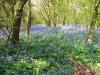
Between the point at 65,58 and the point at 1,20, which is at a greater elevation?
the point at 1,20

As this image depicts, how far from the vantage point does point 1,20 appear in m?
6.19

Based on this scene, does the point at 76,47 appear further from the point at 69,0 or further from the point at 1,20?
the point at 69,0

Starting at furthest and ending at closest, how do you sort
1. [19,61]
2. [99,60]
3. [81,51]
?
[81,51] < [99,60] < [19,61]

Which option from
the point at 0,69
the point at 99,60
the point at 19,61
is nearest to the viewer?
the point at 0,69

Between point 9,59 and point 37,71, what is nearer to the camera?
point 37,71

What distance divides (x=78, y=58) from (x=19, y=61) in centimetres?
350

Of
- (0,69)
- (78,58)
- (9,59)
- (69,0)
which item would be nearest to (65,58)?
(78,58)

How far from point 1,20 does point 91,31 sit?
13.4 metres

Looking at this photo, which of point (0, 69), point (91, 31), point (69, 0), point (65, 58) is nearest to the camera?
point (0, 69)

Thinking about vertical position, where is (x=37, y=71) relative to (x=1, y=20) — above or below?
below

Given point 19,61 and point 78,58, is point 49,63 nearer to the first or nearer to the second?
point 19,61

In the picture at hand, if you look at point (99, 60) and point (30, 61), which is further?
point (99, 60)

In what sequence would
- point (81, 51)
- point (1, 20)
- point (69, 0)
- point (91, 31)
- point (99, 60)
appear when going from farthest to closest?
point (69, 0), point (91, 31), point (81, 51), point (99, 60), point (1, 20)

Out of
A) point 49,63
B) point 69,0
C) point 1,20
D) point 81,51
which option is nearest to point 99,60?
point 81,51
